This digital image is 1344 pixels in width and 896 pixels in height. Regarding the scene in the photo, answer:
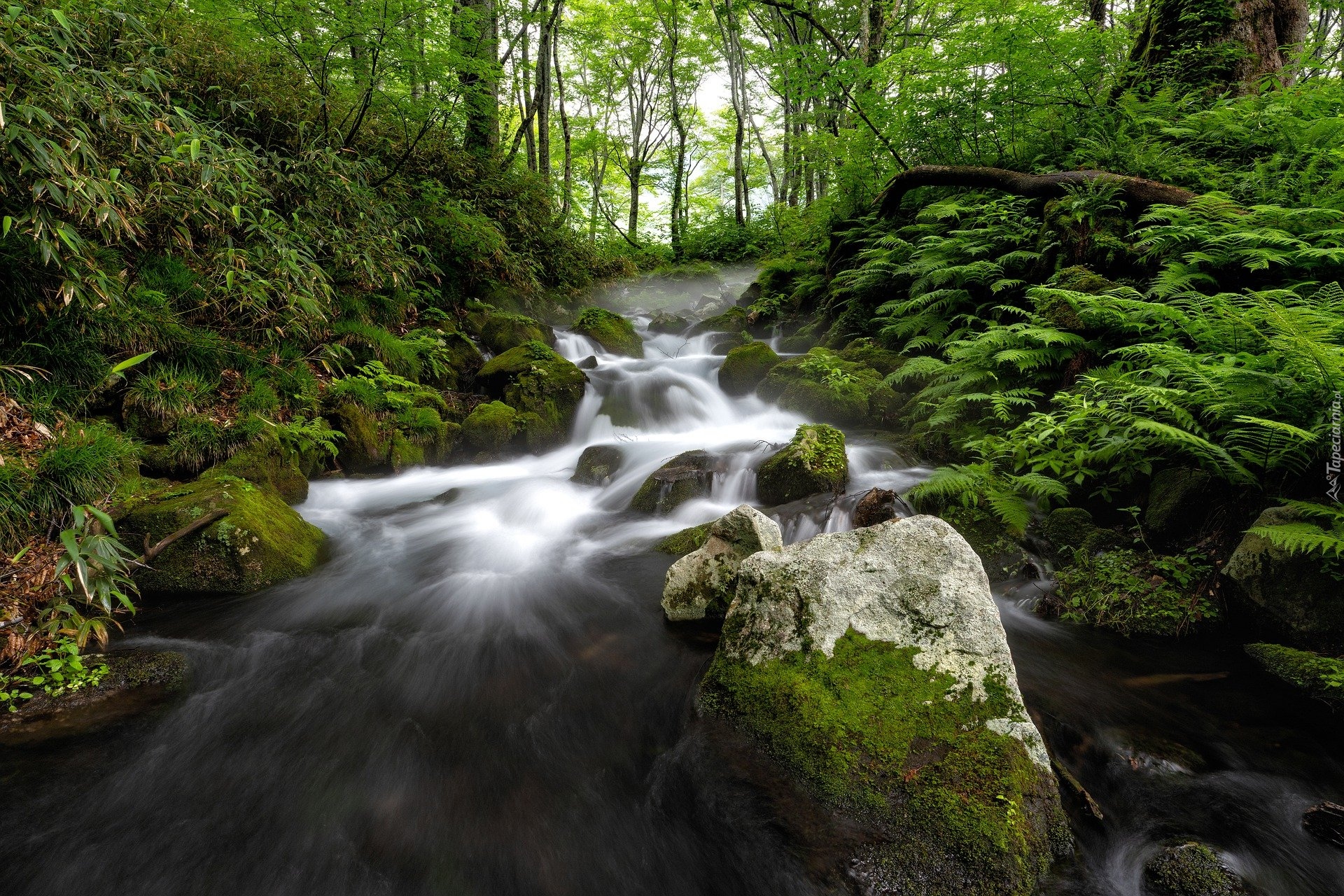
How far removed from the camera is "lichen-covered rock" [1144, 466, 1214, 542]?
3.56m

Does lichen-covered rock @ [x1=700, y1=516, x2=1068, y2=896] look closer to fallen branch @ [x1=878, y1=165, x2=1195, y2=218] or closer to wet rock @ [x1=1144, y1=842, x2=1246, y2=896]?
wet rock @ [x1=1144, y1=842, x2=1246, y2=896]

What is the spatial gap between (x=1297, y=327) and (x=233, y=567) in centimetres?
722

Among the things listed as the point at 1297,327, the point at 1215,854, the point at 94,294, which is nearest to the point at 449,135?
the point at 94,294

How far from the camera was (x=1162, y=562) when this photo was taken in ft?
11.4

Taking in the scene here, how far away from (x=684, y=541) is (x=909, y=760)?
2.95m

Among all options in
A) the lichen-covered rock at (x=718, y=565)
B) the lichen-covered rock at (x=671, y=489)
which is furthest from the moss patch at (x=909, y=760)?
the lichen-covered rock at (x=671, y=489)

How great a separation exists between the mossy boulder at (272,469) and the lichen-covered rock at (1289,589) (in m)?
7.44

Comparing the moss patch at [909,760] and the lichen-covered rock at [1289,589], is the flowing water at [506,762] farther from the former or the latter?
the lichen-covered rock at [1289,589]

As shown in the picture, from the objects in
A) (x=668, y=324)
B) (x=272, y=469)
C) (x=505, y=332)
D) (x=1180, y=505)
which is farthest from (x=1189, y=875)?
(x=668, y=324)

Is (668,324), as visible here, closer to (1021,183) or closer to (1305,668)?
(1021,183)

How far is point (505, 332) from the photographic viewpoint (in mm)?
9594

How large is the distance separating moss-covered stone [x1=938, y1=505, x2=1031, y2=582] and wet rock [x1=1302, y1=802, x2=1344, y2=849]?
→ 1909 mm

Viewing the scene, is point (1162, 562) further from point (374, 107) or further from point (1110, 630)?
point (374, 107)

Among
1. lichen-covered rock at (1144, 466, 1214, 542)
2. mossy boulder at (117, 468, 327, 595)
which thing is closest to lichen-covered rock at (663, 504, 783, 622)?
lichen-covered rock at (1144, 466, 1214, 542)
